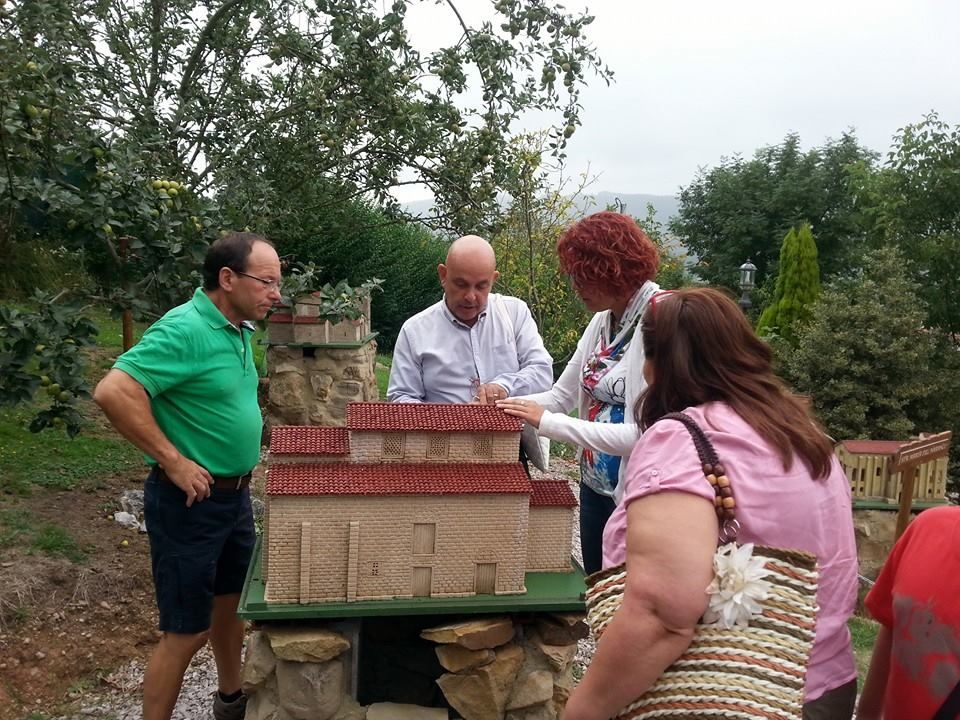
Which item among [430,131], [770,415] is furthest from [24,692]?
[430,131]

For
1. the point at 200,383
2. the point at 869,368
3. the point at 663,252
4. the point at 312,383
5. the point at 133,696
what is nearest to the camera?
the point at 200,383

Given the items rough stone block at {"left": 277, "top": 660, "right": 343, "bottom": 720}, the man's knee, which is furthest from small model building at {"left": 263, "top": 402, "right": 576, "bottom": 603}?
the man's knee

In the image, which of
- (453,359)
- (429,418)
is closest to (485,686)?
(429,418)

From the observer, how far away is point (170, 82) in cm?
662

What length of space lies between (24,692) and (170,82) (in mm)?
4975

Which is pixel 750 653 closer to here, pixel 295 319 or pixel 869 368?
pixel 295 319

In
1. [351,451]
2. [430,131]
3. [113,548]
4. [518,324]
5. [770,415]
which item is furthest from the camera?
[430,131]

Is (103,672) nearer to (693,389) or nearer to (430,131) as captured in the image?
(693,389)

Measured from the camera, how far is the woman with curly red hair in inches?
104

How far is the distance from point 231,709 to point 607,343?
7.96 ft

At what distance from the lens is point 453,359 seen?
3.37 meters

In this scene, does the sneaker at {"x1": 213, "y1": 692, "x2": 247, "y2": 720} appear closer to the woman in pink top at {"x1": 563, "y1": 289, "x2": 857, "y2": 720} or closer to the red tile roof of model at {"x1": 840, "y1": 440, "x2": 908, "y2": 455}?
the woman in pink top at {"x1": 563, "y1": 289, "x2": 857, "y2": 720}

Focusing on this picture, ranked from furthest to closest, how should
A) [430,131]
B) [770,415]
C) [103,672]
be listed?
[430,131]
[103,672]
[770,415]

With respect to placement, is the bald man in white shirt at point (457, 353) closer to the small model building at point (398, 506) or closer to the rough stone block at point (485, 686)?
the small model building at point (398, 506)
